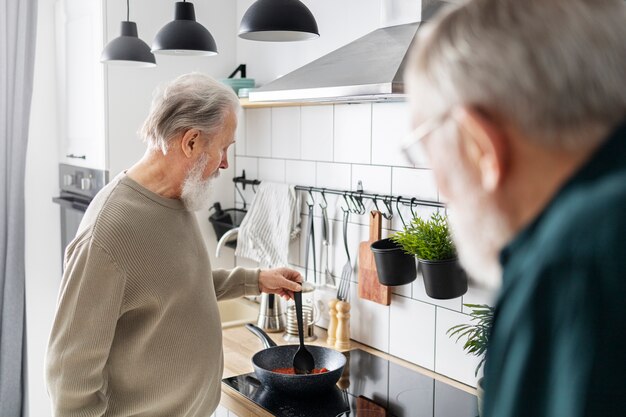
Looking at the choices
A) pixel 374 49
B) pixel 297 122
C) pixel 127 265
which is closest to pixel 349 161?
pixel 297 122

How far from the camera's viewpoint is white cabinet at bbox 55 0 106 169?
2729 millimetres

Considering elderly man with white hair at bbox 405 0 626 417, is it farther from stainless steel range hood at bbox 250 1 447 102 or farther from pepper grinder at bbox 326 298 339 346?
pepper grinder at bbox 326 298 339 346

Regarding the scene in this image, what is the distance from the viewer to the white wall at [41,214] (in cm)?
305

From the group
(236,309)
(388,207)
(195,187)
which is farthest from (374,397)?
(236,309)

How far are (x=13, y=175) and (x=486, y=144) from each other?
108 inches

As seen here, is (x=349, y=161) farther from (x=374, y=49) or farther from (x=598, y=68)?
(x=598, y=68)

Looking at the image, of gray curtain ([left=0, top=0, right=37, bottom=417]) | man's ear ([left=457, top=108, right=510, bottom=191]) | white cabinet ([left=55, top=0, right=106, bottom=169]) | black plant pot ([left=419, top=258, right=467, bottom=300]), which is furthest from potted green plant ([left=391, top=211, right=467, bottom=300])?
gray curtain ([left=0, top=0, right=37, bottom=417])

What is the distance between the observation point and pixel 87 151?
2.86m

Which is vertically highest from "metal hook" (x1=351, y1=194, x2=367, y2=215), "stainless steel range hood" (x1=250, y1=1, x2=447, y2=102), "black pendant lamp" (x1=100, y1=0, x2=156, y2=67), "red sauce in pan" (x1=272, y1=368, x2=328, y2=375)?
"black pendant lamp" (x1=100, y1=0, x2=156, y2=67)

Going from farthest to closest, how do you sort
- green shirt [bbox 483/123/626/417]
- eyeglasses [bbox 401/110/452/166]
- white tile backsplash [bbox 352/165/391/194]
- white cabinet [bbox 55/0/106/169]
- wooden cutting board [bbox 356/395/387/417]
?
white cabinet [bbox 55/0/106/169]
white tile backsplash [bbox 352/165/391/194]
wooden cutting board [bbox 356/395/387/417]
eyeglasses [bbox 401/110/452/166]
green shirt [bbox 483/123/626/417]

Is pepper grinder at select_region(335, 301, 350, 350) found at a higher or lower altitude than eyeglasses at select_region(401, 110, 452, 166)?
lower

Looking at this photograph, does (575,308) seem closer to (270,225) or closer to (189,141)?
(189,141)

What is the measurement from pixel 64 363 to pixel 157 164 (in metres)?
0.50

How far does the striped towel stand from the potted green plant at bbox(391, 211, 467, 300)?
75cm
